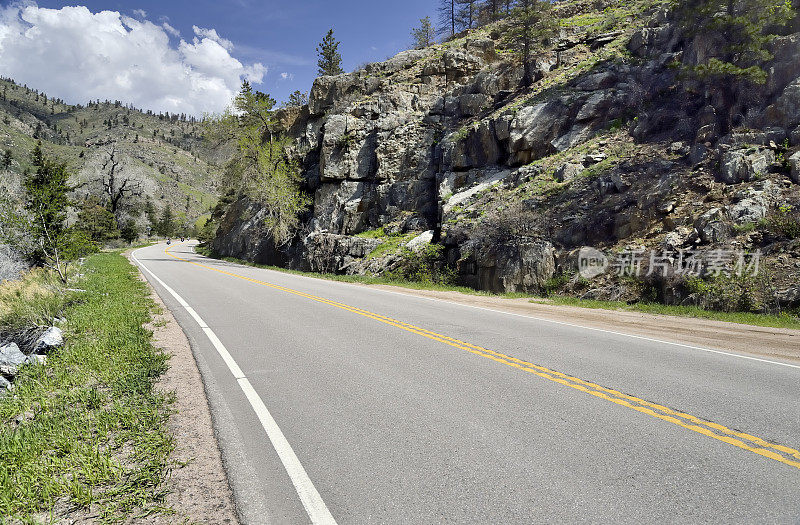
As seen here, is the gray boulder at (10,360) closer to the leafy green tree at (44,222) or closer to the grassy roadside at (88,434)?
the grassy roadside at (88,434)

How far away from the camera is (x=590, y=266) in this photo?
14.7 m

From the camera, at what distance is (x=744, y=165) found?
13.9 m

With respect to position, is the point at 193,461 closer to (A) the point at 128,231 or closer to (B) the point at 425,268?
(B) the point at 425,268

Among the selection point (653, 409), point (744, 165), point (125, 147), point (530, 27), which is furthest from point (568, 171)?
point (125, 147)

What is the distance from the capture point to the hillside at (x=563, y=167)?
13.0m

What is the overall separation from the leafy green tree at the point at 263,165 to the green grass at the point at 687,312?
23876 mm

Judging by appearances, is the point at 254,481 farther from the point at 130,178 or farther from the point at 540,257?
the point at 130,178

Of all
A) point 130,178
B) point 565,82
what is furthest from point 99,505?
point 130,178

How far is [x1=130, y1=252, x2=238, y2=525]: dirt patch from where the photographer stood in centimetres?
294

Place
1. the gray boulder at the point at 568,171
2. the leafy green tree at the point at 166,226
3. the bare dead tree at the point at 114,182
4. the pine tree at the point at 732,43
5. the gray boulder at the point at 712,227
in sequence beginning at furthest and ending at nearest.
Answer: the leafy green tree at the point at 166,226 < the bare dead tree at the point at 114,182 < the gray boulder at the point at 568,171 < the pine tree at the point at 732,43 < the gray boulder at the point at 712,227

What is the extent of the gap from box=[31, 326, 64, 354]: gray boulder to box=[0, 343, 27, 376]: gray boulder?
35cm

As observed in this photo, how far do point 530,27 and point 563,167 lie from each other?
13162mm

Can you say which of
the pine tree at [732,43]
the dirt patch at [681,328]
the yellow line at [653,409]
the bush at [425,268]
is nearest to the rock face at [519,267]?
the bush at [425,268]

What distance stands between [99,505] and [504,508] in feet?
9.99
